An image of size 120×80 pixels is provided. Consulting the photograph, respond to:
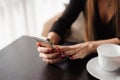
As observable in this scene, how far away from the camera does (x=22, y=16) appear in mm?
2064

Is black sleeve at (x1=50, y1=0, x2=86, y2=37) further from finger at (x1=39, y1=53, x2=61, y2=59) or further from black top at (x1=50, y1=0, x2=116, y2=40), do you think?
finger at (x1=39, y1=53, x2=61, y2=59)

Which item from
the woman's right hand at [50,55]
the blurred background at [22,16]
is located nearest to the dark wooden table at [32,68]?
the woman's right hand at [50,55]

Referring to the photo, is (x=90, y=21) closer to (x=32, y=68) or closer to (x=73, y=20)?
(x=73, y=20)

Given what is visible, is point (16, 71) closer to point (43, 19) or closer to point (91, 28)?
point (91, 28)

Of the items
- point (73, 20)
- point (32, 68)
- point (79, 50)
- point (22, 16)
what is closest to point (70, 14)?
point (73, 20)

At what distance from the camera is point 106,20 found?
1258 mm

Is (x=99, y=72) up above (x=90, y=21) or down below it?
below

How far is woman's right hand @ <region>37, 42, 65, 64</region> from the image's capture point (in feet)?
2.98

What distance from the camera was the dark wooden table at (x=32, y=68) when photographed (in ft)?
2.68

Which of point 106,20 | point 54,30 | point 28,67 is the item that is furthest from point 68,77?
point 106,20

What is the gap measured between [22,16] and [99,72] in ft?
4.57

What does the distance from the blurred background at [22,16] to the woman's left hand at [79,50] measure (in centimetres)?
83

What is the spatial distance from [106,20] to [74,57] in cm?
43

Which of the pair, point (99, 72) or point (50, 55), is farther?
Result: point (50, 55)
